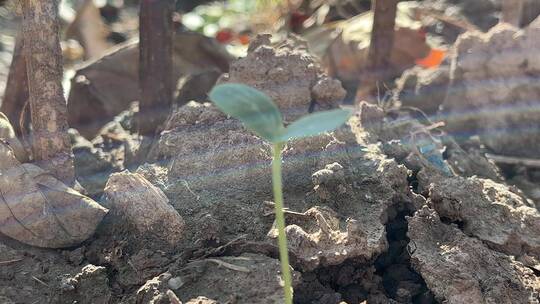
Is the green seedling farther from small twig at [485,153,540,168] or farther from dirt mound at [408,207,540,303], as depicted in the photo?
small twig at [485,153,540,168]

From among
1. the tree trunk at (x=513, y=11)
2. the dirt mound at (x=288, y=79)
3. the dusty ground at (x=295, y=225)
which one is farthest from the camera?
the tree trunk at (x=513, y=11)

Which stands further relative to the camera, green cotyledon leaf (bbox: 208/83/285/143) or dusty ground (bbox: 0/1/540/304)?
dusty ground (bbox: 0/1/540/304)

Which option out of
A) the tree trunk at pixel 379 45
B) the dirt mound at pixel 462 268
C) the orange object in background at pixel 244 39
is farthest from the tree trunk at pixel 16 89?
the orange object in background at pixel 244 39

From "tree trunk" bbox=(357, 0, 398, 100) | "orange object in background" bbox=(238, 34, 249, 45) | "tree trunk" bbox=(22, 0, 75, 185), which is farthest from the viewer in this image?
"orange object in background" bbox=(238, 34, 249, 45)

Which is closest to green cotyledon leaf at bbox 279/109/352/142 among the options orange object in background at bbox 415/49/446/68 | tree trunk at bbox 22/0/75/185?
tree trunk at bbox 22/0/75/185

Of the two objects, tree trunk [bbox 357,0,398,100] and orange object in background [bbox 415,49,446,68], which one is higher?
tree trunk [bbox 357,0,398,100]

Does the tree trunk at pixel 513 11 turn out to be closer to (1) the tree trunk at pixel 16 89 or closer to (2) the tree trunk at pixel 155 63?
(2) the tree trunk at pixel 155 63
